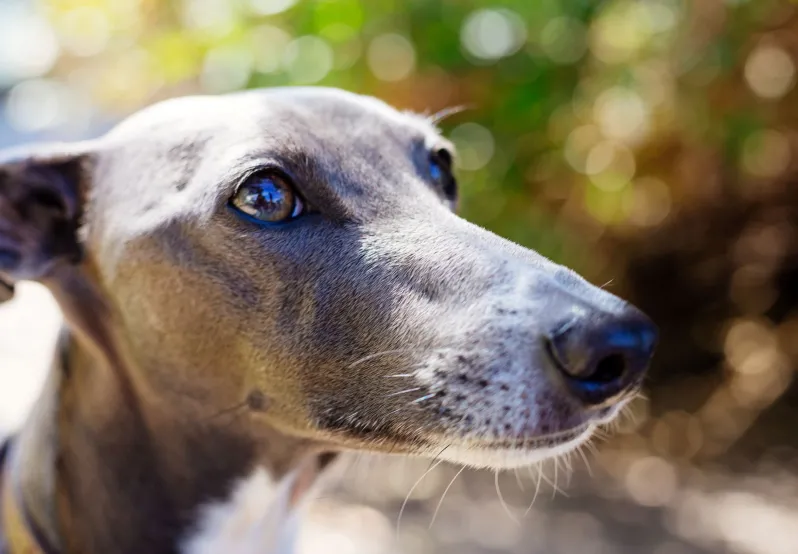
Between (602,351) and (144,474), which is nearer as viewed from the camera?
(602,351)

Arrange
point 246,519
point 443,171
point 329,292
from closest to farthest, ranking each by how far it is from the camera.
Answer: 1. point 329,292
2. point 246,519
3. point 443,171

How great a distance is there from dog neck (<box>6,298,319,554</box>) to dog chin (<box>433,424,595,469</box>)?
46 cm

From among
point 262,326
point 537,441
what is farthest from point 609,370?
point 262,326

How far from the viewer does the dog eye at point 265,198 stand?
1.75 metres

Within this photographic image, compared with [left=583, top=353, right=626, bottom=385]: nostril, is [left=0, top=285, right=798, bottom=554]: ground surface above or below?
below

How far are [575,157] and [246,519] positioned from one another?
2939 millimetres

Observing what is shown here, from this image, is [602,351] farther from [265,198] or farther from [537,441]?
[265,198]

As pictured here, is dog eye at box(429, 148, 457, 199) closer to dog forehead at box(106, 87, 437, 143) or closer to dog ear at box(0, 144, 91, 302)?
dog forehead at box(106, 87, 437, 143)

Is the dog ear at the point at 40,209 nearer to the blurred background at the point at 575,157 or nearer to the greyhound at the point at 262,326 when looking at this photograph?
the greyhound at the point at 262,326

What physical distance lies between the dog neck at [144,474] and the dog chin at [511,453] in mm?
456

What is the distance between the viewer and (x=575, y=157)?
4.34 m

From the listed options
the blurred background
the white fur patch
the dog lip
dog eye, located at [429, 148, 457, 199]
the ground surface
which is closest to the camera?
the dog lip

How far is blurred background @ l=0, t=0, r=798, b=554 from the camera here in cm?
368

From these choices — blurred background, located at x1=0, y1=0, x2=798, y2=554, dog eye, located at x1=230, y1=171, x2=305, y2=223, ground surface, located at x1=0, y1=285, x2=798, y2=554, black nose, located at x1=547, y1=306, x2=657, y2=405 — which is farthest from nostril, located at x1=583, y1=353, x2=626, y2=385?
ground surface, located at x1=0, y1=285, x2=798, y2=554
